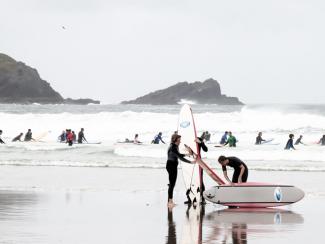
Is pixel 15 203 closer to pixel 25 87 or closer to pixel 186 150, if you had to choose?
pixel 186 150

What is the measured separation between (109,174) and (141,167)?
3708mm

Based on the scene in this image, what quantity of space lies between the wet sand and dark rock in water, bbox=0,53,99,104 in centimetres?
13985

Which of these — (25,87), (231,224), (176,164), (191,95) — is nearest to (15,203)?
(176,164)

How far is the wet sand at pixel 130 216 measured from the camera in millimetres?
12648

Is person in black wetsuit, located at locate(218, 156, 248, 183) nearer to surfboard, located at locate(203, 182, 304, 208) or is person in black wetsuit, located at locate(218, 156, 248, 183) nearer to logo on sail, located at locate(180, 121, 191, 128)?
surfboard, located at locate(203, 182, 304, 208)

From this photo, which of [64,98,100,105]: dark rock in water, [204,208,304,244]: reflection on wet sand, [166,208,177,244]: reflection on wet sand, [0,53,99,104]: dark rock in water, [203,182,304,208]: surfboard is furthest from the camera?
[64,98,100,105]: dark rock in water

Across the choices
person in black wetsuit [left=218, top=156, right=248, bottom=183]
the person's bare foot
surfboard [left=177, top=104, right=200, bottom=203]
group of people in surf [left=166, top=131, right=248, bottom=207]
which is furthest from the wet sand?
person in black wetsuit [left=218, top=156, right=248, bottom=183]

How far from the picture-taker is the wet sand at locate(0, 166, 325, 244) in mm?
12648

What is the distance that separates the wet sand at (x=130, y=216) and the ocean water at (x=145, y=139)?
8.58 meters

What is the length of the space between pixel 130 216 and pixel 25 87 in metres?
154

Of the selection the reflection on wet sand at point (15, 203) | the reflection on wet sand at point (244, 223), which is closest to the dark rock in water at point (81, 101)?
the reflection on wet sand at point (15, 203)

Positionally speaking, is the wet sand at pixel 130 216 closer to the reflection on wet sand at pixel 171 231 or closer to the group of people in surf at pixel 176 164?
the reflection on wet sand at pixel 171 231

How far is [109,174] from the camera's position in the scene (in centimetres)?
2658

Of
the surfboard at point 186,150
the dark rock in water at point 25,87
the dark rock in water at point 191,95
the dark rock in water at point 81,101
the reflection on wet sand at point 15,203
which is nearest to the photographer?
the reflection on wet sand at point 15,203
